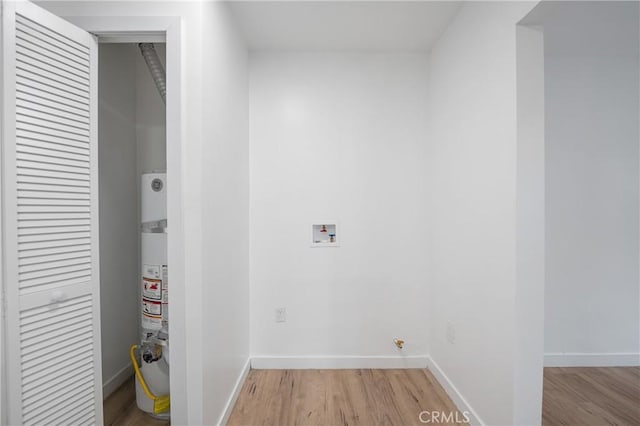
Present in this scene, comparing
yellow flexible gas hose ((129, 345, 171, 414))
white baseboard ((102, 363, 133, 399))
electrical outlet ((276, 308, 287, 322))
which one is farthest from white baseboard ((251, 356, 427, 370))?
white baseboard ((102, 363, 133, 399))

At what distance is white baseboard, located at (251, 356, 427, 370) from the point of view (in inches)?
96.0

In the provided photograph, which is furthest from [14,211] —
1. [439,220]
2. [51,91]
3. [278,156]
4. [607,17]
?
[607,17]

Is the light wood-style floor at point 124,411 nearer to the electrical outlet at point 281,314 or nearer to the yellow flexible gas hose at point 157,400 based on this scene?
the yellow flexible gas hose at point 157,400

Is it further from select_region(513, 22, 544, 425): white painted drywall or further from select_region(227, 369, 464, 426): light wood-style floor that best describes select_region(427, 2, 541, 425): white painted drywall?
select_region(227, 369, 464, 426): light wood-style floor

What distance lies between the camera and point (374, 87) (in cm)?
247

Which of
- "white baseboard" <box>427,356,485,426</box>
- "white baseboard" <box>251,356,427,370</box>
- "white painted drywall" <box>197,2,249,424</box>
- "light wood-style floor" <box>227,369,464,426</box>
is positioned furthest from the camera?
"white baseboard" <box>251,356,427,370</box>

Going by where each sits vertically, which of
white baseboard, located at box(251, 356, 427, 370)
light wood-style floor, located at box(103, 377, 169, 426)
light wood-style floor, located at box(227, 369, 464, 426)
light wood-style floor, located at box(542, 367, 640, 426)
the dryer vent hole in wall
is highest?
the dryer vent hole in wall

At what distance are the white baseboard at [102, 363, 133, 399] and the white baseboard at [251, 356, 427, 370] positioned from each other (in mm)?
899

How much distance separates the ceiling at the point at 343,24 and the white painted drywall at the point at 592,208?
3.84 feet

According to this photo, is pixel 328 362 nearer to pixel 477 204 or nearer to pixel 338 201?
pixel 338 201

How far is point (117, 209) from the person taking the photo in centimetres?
219

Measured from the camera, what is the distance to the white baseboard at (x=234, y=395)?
5.71 ft

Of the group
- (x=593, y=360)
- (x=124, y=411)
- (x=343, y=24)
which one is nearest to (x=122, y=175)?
(x=124, y=411)

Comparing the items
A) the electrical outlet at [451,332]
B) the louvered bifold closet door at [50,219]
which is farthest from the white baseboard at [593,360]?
the louvered bifold closet door at [50,219]
